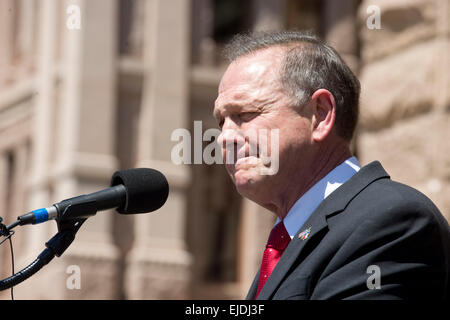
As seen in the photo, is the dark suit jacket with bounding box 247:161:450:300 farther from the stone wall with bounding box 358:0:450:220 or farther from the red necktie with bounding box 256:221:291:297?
the stone wall with bounding box 358:0:450:220

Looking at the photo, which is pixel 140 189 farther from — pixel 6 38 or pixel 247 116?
pixel 6 38

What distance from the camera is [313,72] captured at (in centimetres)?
257

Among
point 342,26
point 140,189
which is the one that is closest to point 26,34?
point 342,26

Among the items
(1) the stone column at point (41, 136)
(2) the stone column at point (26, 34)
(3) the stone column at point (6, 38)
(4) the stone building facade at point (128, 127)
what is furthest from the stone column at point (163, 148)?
(3) the stone column at point (6, 38)

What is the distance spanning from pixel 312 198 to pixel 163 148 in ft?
28.5

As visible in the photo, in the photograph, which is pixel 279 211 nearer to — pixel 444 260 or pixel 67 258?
A: pixel 444 260

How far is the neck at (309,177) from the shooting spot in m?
2.57

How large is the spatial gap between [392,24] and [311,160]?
6.26 meters

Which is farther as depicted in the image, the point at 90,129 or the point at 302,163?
the point at 90,129

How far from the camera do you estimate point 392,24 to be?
856 cm

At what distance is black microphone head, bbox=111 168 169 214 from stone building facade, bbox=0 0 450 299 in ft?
24.4

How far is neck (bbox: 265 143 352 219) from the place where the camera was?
2572mm
